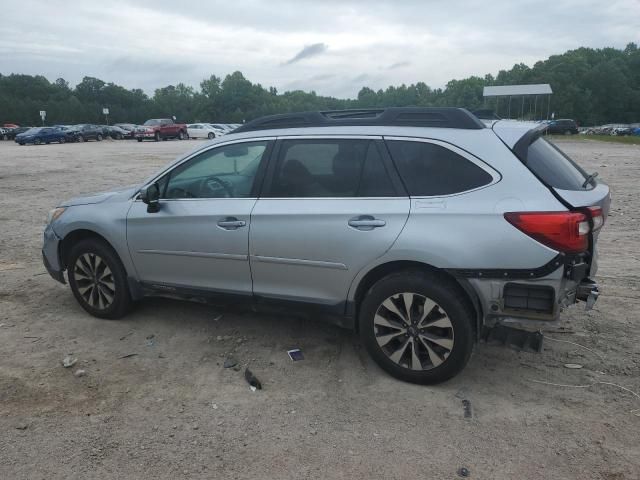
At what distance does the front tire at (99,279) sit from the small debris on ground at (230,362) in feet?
4.20

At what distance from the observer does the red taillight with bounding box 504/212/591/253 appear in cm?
317

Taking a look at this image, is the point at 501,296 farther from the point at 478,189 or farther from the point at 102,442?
the point at 102,442

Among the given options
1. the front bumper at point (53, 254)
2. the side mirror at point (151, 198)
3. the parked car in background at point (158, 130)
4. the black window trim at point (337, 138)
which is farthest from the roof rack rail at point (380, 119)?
the parked car in background at point (158, 130)

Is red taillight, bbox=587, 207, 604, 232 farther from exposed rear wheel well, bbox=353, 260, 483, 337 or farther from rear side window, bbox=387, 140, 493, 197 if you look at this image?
exposed rear wheel well, bbox=353, 260, 483, 337

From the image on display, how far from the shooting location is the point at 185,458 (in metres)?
2.96

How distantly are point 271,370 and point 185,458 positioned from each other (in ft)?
3.60

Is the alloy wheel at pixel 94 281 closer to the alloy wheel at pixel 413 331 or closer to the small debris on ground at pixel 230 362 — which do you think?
the small debris on ground at pixel 230 362

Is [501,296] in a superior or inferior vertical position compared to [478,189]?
inferior

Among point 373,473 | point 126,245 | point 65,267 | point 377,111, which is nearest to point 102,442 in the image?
point 373,473

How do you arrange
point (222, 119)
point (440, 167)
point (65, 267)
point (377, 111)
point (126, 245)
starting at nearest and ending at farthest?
1. point (440, 167)
2. point (377, 111)
3. point (126, 245)
4. point (65, 267)
5. point (222, 119)

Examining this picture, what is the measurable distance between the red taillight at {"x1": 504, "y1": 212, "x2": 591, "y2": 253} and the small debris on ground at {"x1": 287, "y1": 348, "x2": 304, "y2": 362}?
6.29ft

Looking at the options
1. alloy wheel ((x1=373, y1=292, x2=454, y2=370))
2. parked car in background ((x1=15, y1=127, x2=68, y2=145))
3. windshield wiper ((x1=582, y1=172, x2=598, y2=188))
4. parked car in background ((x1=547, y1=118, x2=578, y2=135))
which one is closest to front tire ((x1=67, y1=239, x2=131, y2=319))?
alloy wheel ((x1=373, y1=292, x2=454, y2=370))

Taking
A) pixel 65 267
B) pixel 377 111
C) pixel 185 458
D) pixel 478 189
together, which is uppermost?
pixel 377 111

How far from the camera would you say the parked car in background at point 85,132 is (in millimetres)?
44812
